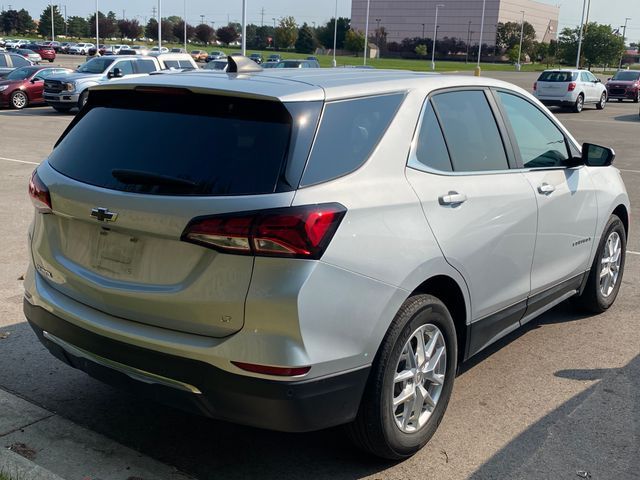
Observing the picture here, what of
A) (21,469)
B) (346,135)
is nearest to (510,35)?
(346,135)

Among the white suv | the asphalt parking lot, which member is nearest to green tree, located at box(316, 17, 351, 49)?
the white suv

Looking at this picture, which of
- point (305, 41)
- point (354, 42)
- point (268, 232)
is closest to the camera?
point (268, 232)

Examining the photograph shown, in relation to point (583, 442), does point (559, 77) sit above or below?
above

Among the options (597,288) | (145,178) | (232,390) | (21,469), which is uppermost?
(145,178)

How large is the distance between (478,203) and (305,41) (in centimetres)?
13449

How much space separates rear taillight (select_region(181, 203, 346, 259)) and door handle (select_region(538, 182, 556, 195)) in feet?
6.89

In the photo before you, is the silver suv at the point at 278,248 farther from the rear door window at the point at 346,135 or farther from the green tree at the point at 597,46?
the green tree at the point at 597,46

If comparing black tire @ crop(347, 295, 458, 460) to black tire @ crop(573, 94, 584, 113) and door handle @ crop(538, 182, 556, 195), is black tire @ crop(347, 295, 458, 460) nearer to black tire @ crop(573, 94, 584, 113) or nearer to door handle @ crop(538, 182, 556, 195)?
door handle @ crop(538, 182, 556, 195)

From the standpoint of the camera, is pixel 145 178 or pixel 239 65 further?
pixel 239 65

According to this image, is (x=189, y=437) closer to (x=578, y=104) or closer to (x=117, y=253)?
(x=117, y=253)

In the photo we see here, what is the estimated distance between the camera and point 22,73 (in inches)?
1002

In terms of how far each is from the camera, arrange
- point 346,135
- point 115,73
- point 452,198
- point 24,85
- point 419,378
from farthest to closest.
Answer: point 24,85
point 115,73
point 452,198
point 419,378
point 346,135

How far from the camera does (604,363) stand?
4.84m

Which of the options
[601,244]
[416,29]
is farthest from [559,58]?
[601,244]
